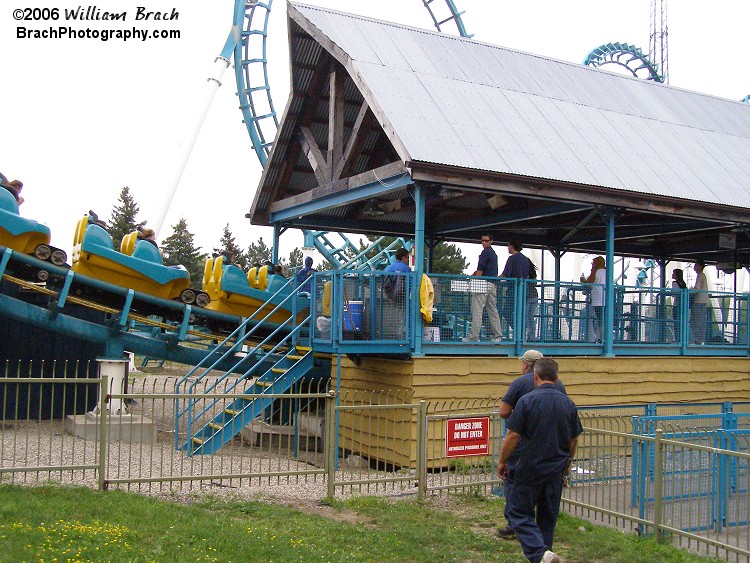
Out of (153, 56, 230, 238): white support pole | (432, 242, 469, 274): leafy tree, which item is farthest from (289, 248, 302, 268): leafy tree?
(153, 56, 230, 238): white support pole

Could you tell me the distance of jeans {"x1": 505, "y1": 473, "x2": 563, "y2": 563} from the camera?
666 cm

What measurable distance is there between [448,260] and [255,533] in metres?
36.8

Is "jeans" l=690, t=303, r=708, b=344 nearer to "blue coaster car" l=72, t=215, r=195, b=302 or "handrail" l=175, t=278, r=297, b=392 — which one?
"handrail" l=175, t=278, r=297, b=392

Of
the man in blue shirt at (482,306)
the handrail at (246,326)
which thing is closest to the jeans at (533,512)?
the man in blue shirt at (482,306)

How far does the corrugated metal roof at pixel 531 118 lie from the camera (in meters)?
13.1

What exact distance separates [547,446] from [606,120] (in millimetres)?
11243

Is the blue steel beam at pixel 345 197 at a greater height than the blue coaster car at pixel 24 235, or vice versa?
the blue steel beam at pixel 345 197

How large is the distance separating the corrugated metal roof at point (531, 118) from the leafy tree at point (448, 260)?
2382cm

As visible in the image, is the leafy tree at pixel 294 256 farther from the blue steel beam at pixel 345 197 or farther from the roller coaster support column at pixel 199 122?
the blue steel beam at pixel 345 197

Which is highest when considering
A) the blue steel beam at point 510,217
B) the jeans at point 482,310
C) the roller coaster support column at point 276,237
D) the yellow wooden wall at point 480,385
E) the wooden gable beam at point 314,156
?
the wooden gable beam at point 314,156

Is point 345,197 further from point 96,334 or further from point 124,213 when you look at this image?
point 124,213

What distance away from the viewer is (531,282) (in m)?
13.5

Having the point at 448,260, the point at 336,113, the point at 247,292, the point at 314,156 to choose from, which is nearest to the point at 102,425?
the point at 247,292

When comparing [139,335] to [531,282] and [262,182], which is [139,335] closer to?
[262,182]
